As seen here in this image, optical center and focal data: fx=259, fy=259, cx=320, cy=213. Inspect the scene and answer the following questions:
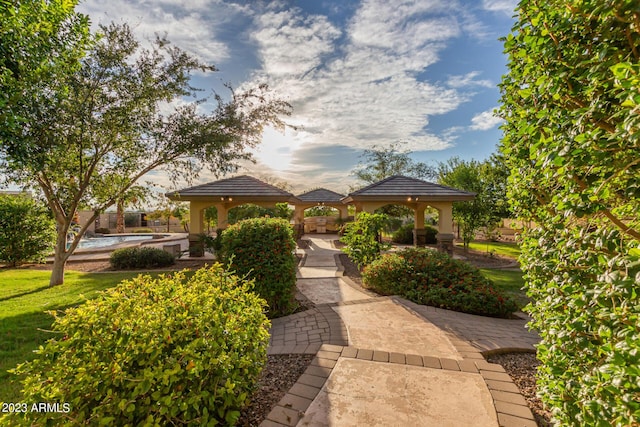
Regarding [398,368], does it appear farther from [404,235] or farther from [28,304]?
[404,235]

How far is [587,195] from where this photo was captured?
1.47 meters

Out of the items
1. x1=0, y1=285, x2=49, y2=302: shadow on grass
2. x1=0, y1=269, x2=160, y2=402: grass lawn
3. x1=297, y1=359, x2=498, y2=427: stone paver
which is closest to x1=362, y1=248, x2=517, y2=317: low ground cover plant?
x1=297, y1=359, x2=498, y2=427: stone paver

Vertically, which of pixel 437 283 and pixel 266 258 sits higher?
pixel 266 258

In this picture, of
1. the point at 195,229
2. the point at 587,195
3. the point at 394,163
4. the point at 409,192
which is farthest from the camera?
the point at 394,163

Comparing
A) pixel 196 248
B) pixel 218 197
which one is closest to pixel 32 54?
pixel 218 197

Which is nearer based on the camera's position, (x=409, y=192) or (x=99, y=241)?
(x=409, y=192)

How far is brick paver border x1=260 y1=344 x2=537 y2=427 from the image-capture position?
236 centimetres

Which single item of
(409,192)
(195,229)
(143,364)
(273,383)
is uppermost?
(409,192)

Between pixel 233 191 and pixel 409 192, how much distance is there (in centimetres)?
903

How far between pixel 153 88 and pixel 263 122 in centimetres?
354

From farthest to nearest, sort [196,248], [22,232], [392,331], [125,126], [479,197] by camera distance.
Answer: [479,197] → [196,248] → [22,232] → [125,126] → [392,331]

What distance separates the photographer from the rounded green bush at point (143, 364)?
1737 millimetres

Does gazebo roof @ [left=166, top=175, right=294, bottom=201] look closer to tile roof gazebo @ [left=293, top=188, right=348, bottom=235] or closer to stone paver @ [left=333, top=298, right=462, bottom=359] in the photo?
tile roof gazebo @ [left=293, top=188, right=348, bottom=235]

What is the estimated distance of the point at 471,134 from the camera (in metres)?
15.4
